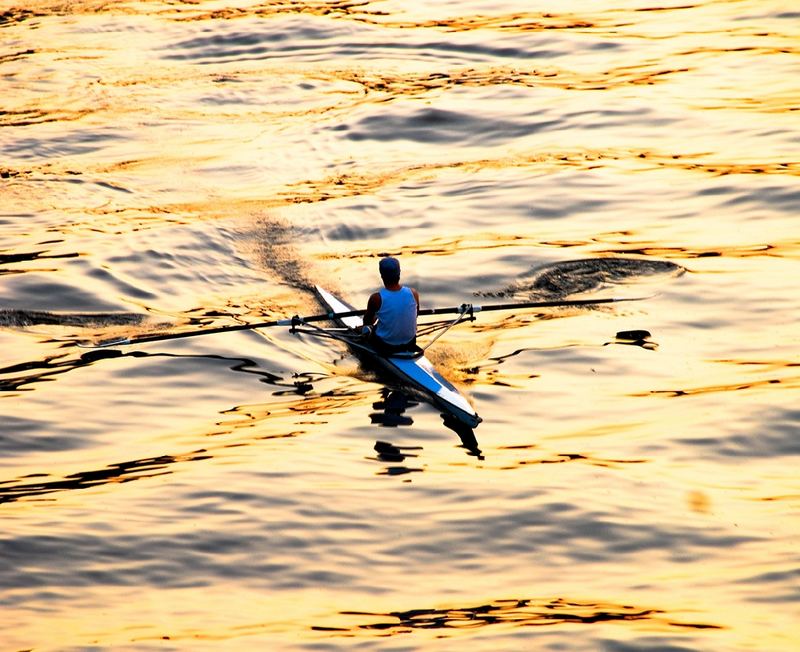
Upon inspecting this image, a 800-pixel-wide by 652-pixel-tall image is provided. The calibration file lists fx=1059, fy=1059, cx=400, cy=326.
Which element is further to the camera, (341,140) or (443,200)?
(341,140)

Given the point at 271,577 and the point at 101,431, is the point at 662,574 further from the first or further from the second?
the point at 101,431

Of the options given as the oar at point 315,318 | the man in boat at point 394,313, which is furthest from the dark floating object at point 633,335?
the man in boat at point 394,313

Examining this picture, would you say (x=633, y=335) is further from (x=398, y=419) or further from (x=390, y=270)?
(x=398, y=419)

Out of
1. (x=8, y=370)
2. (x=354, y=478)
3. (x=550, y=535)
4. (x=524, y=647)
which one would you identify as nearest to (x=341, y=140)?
(x=8, y=370)

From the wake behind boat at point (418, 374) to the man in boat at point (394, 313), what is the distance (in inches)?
6.5

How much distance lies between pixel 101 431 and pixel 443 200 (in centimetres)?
1073

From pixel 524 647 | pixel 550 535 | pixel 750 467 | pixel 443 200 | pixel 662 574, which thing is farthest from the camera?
pixel 443 200

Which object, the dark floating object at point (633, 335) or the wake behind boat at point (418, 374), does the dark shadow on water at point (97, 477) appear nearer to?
the wake behind boat at point (418, 374)

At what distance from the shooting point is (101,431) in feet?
43.6

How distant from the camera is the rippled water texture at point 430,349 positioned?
392 inches

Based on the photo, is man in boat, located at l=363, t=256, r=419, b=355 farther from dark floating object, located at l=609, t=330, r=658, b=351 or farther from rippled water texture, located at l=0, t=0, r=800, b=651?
dark floating object, located at l=609, t=330, r=658, b=351

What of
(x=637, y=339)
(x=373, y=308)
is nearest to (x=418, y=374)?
(x=373, y=308)

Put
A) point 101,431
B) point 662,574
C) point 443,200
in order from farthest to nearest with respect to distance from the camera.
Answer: point 443,200 < point 101,431 < point 662,574

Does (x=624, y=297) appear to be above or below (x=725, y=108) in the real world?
below
